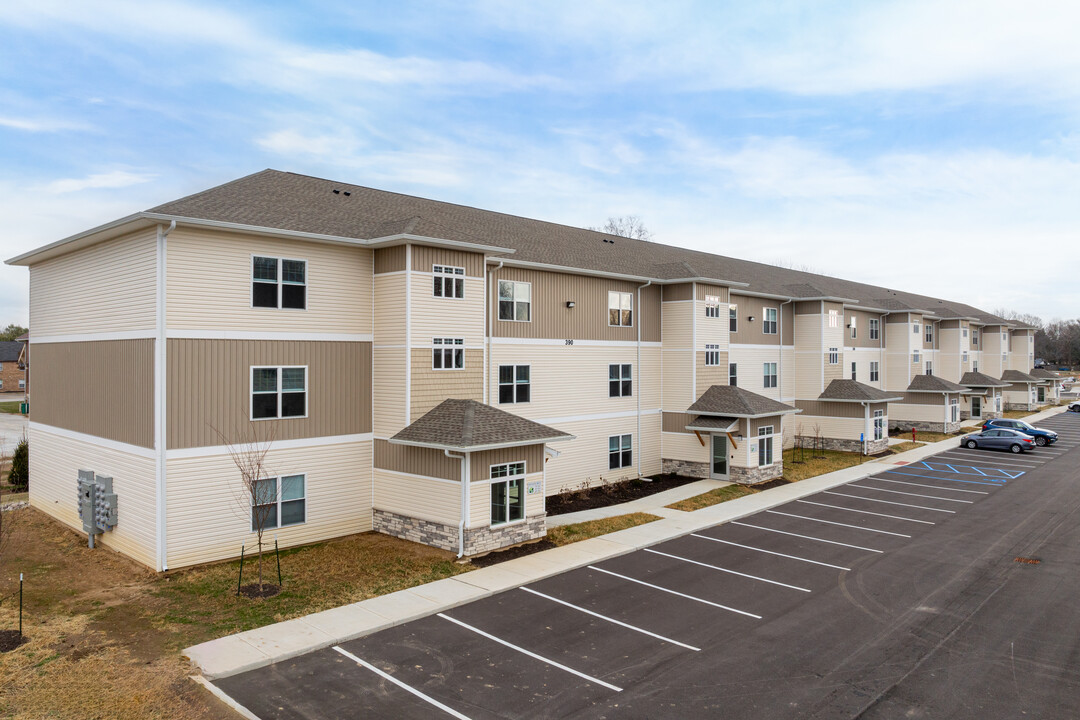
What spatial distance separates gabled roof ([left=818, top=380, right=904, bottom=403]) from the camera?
34.7m

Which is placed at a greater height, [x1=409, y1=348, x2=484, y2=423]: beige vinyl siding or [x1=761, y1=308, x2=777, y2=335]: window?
[x1=761, y1=308, x2=777, y2=335]: window

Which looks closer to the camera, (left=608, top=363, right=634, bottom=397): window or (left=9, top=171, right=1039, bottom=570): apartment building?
(left=9, top=171, right=1039, bottom=570): apartment building

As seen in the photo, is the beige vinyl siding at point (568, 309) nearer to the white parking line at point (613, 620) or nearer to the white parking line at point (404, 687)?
the white parking line at point (613, 620)

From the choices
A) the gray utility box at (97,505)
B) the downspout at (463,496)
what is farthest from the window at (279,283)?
the gray utility box at (97,505)

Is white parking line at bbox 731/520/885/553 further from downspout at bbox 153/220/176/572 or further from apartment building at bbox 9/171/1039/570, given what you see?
downspout at bbox 153/220/176/572

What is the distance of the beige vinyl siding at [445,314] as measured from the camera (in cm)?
1828

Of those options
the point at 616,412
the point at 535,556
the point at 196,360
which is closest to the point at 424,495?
the point at 535,556

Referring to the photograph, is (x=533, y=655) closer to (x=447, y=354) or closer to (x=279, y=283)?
(x=447, y=354)

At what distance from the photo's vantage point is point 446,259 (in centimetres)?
1884

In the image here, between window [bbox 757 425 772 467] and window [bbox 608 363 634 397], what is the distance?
234 inches

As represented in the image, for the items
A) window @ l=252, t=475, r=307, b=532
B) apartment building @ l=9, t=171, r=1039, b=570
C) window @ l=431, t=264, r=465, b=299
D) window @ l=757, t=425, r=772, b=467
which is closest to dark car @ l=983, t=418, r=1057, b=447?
window @ l=757, t=425, r=772, b=467

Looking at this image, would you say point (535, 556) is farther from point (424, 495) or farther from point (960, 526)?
point (960, 526)

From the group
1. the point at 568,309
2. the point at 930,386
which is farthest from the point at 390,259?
the point at 930,386

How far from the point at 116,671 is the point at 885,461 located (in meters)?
33.1
